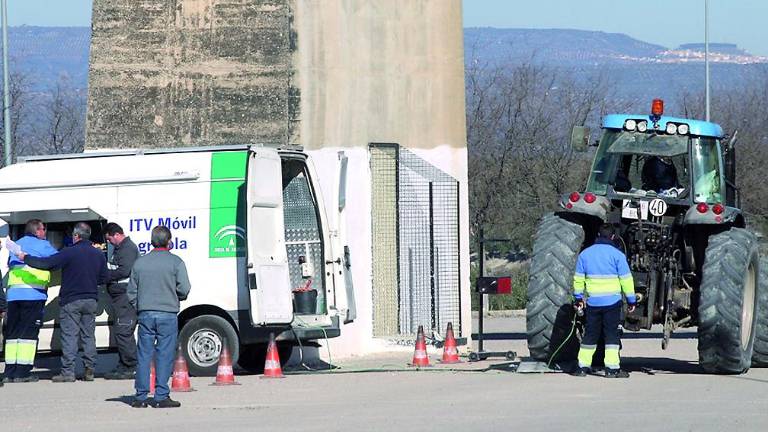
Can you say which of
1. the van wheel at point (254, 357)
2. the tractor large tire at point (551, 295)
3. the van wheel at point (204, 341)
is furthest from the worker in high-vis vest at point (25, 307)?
the tractor large tire at point (551, 295)

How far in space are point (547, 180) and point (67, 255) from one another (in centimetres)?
2475

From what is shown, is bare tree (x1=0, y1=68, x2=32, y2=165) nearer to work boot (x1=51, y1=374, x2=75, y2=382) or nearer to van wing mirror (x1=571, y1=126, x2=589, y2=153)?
work boot (x1=51, y1=374, x2=75, y2=382)

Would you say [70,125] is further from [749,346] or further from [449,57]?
[749,346]

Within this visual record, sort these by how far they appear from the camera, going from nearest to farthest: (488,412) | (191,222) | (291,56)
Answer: (488,412), (191,222), (291,56)

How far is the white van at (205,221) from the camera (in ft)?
58.5

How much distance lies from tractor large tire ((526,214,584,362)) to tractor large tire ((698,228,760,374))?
140cm

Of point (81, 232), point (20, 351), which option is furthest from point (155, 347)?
point (20, 351)

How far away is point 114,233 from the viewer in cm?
1758

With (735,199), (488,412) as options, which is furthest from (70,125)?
(488,412)

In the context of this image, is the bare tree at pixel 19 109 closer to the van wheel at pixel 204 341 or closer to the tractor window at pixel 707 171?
the van wheel at pixel 204 341

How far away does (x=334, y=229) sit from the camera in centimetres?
1930

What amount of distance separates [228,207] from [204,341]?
1574mm

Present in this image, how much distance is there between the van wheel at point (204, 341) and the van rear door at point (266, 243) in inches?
Answer: 26.2

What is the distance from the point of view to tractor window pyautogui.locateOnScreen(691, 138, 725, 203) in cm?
1758
